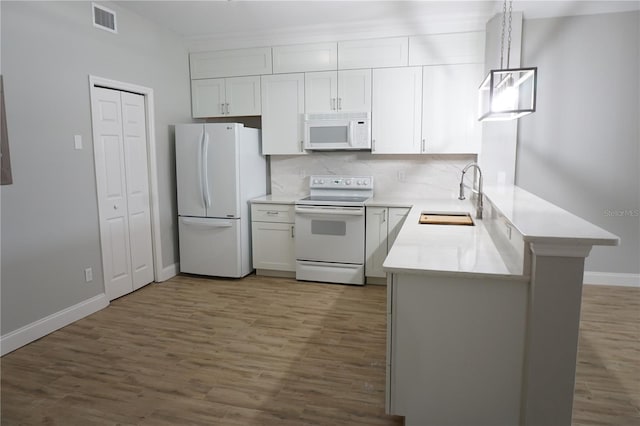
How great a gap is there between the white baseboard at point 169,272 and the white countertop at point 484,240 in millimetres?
2841

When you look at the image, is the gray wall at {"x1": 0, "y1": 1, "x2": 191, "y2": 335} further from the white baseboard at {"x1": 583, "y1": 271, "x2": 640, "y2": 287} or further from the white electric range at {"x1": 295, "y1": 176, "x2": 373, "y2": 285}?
the white baseboard at {"x1": 583, "y1": 271, "x2": 640, "y2": 287}

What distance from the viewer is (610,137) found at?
4.17 metres

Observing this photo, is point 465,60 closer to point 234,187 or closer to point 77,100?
point 234,187

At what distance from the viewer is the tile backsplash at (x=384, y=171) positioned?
15.5 ft

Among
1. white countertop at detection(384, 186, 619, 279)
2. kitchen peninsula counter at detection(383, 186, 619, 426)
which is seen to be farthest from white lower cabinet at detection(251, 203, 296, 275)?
kitchen peninsula counter at detection(383, 186, 619, 426)

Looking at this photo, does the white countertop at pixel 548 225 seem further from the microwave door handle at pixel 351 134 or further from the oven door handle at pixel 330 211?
the microwave door handle at pixel 351 134

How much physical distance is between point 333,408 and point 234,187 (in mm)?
2734

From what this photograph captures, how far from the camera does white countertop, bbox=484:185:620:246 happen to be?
166 cm

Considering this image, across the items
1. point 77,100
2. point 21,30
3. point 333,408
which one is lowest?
point 333,408

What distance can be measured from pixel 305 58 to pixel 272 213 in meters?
1.68

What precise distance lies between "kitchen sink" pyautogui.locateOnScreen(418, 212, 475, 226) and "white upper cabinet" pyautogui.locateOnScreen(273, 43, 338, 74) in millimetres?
2004

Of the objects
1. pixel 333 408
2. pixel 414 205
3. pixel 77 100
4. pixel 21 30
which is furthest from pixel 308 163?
pixel 333 408

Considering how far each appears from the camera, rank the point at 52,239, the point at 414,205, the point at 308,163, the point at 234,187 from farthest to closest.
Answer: the point at 308,163, the point at 234,187, the point at 414,205, the point at 52,239

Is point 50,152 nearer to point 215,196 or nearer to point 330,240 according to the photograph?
point 215,196
